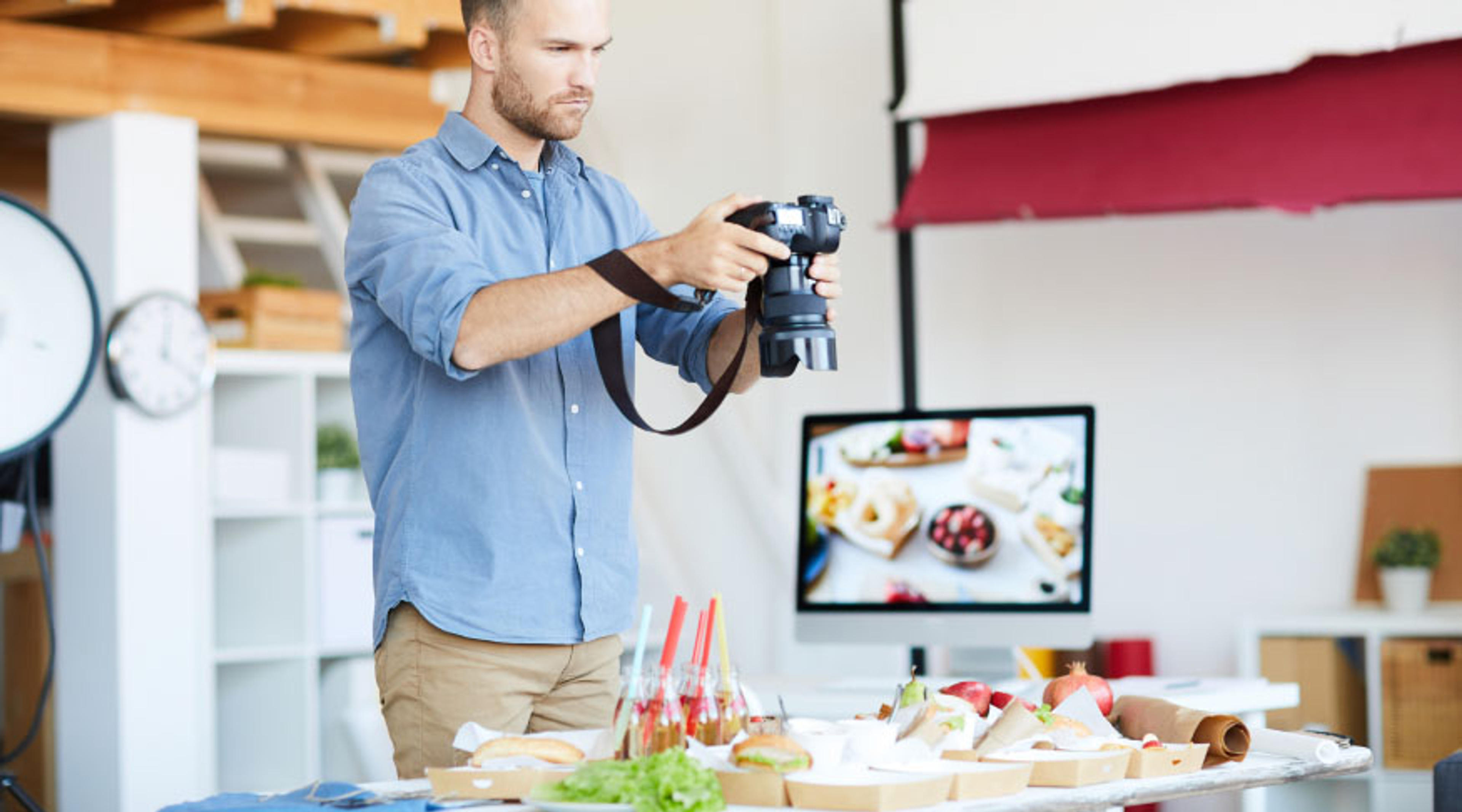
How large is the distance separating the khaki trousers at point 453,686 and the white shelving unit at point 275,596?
2.72 metres

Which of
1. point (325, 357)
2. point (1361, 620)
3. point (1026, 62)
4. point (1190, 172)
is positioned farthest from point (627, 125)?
point (1361, 620)

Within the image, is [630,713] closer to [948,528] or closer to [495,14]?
[495,14]

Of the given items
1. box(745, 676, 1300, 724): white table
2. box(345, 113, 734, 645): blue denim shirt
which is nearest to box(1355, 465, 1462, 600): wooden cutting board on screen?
box(745, 676, 1300, 724): white table

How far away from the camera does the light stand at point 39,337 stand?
12.3ft

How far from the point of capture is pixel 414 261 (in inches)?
75.0

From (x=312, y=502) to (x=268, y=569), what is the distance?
210mm

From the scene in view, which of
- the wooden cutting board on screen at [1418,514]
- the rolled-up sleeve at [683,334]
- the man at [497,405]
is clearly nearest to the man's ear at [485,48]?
the man at [497,405]

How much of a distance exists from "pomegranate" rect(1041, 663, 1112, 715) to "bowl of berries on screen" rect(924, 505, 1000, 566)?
3.42ft

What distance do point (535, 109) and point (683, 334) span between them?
0.32 metres

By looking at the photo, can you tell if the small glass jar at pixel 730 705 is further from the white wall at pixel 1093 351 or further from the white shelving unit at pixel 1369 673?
the white wall at pixel 1093 351

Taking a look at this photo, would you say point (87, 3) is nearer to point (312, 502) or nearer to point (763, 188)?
point (312, 502)

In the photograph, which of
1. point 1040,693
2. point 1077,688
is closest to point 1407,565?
point 1040,693

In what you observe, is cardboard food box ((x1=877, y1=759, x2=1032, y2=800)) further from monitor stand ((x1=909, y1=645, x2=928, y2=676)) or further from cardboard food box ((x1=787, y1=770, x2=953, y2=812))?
monitor stand ((x1=909, y1=645, x2=928, y2=676))

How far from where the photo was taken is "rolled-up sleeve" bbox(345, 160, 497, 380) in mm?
1856
